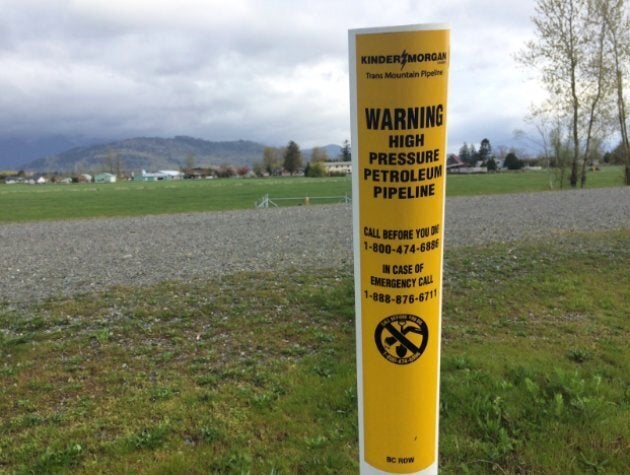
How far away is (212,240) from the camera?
48.5 feet

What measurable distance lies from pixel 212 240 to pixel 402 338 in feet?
40.9

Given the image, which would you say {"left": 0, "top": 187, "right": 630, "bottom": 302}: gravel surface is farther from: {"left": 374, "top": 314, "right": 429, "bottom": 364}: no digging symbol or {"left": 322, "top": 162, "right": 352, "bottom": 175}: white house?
{"left": 322, "top": 162, "right": 352, "bottom": 175}: white house

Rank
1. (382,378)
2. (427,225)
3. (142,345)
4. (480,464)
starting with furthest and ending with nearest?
1. (142,345)
2. (480,464)
3. (382,378)
4. (427,225)

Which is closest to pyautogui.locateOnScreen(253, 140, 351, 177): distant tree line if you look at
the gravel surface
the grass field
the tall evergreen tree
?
the tall evergreen tree

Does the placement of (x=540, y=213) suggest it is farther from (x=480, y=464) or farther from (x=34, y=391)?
(x=34, y=391)

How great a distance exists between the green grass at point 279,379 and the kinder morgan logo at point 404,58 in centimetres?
303

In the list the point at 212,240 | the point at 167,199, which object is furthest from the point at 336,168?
the point at 212,240

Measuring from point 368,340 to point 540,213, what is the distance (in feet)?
59.1

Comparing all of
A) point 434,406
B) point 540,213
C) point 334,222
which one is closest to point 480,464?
point 434,406

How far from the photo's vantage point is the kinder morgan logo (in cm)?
248

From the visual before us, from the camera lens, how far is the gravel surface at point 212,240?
10.1 m

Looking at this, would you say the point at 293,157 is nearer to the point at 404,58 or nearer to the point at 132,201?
the point at 132,201

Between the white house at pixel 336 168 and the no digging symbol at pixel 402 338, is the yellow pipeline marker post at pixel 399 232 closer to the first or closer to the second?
the no digging symbol at pixel 402 338

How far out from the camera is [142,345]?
6340 mm
